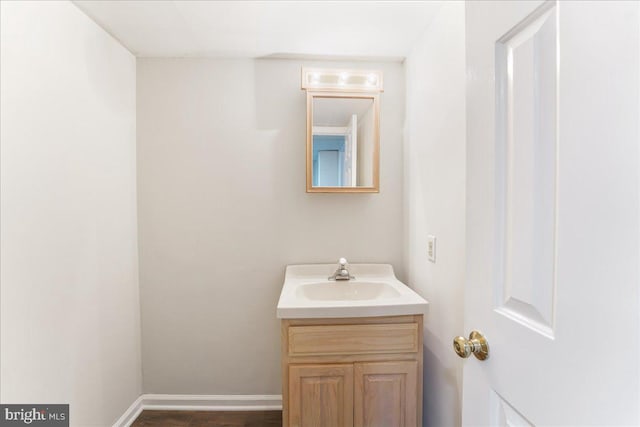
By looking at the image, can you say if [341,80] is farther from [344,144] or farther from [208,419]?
[208,419]

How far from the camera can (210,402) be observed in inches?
78.4

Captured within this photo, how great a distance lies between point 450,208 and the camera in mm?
1411

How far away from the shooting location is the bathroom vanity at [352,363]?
1.39m

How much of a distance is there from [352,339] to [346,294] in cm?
46

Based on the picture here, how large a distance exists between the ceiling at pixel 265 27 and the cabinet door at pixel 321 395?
1667mm

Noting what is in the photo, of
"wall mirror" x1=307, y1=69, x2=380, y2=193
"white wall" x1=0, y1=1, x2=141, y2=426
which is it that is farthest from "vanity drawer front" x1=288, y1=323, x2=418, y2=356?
"white wall" x1=0, y1=1, x2=141, y2=426

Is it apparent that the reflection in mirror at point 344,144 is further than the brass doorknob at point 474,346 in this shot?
Yes

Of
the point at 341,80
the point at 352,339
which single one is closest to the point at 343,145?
the point at 341,80

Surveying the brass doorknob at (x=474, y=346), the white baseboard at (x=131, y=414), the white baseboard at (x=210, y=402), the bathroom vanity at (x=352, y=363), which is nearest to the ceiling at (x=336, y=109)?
the bathroom vanity at (x=352, y=363)

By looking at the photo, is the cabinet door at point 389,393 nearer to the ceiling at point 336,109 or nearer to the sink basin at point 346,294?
the sink basin at point 346,294

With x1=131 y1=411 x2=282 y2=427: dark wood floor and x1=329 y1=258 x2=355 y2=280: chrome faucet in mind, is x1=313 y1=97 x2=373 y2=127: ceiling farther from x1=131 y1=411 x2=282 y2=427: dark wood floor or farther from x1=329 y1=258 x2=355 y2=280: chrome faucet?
x1=131 y1=411 x2=282 y2=427: dark wood floor

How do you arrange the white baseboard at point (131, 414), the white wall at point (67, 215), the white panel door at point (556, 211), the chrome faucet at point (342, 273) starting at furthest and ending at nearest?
the chrome faucet at point (342, 273), the white baseboard at point (131, 414), the white wall at point (67, 215), the white panel door at point (556, 211)

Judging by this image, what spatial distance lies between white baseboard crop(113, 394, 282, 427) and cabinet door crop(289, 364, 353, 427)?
70cm

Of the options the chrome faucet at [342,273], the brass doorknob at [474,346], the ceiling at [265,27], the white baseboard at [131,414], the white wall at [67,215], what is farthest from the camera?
the chrome faucet at [342,273]
